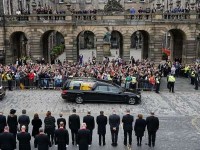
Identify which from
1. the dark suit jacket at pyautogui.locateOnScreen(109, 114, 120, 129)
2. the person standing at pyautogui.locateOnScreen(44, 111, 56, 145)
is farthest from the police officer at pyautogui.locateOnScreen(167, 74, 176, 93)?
the person standing at pyautogui.locateOnScreen(44, 111, 56, 145)

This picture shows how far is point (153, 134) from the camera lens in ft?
51.5

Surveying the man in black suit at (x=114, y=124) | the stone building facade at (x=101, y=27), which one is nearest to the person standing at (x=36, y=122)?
the man in black suit at (x=114, y=124)

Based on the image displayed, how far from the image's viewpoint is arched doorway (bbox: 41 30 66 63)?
3931 cm

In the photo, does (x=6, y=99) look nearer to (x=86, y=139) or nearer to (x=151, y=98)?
(x=151, y=98)

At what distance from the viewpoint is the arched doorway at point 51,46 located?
39312mm

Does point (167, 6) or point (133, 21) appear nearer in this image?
point (133, 21)

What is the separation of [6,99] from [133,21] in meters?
16.4

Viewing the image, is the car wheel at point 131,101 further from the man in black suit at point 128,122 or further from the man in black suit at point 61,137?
the man in black suit at point 61,137

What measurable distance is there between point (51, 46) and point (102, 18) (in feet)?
91.1

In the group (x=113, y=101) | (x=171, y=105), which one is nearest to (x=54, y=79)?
(x=113, y=101)

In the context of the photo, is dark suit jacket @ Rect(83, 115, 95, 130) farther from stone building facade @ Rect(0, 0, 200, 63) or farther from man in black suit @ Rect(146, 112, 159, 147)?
stone building facade @ Rect(0, 0, 200, 63)

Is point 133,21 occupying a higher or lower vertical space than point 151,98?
higher

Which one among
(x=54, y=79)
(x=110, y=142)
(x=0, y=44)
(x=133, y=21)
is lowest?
(x=110, y=142)

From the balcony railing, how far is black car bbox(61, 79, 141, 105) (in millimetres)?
13381
